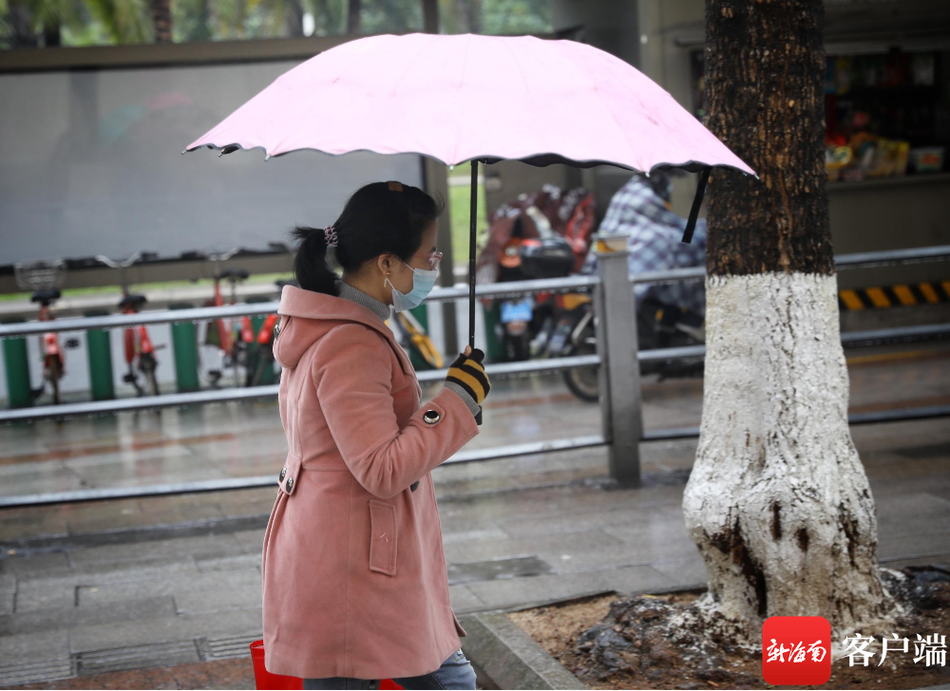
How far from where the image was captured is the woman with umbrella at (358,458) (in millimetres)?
2232

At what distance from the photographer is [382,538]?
7.50 feet

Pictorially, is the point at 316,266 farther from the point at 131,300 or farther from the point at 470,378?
the point at 131,300

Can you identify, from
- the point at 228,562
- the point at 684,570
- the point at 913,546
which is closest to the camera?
the point at 684,570

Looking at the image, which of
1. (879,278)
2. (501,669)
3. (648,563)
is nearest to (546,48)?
(501,669)

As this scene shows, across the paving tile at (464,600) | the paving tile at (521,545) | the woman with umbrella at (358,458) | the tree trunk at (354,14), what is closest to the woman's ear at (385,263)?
the woman with umbrella at (358,458)

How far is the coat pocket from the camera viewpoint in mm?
2279

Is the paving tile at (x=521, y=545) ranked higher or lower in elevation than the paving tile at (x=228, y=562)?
lower

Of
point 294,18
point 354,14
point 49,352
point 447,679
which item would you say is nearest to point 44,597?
point 447,679

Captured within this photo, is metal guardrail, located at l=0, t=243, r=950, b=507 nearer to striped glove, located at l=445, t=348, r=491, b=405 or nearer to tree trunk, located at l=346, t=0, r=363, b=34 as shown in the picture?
striped glove, located at l=445, t=348, r=491, b=405

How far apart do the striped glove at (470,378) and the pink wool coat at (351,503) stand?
1.7 inches

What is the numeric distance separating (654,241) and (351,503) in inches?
274

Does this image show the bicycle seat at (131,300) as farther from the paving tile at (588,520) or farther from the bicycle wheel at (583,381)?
the paving tile at (588,520)

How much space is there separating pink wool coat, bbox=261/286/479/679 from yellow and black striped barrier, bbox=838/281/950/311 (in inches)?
386

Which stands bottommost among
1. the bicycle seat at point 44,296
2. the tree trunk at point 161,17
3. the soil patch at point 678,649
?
the soil patch at point 678,649
